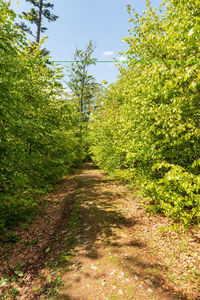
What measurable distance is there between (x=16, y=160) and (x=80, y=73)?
2121 centimetres

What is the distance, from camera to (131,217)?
7465 millimetres

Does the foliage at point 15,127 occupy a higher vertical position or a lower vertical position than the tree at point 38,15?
lower

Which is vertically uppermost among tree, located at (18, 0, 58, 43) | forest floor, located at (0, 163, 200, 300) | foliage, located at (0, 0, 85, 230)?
tree, located at (18, 0, 58, 43)

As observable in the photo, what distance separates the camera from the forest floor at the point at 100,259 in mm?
3686

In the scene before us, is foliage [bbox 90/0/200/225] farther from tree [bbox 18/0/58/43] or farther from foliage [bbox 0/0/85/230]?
tree [bbox 18/0/58/43]

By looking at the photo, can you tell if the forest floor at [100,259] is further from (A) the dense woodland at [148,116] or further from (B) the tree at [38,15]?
(B) the tree at [38,15]

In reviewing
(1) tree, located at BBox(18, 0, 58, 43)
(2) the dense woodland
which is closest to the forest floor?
(2) the dense woodland

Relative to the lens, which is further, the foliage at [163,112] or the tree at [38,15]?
the tree at [38,15]

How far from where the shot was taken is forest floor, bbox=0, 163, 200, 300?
369cm

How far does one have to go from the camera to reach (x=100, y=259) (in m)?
4.66

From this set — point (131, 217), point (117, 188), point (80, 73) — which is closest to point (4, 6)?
point (131, 217)

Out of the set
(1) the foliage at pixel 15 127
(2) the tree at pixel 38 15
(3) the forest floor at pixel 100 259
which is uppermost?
(2) the tree at pixel 38 15

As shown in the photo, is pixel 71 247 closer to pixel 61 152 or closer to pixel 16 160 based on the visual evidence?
pixel 16 160

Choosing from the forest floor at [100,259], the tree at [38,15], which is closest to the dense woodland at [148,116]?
the forest floor at [100,259]
